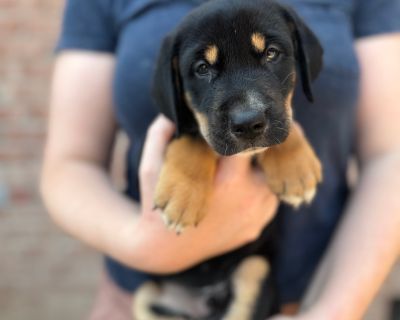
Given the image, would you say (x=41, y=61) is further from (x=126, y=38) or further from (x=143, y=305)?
(x=143, y=305)

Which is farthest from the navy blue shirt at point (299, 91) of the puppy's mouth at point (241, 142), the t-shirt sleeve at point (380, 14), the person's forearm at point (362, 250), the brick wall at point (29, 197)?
the brick wall at point (29, 197)

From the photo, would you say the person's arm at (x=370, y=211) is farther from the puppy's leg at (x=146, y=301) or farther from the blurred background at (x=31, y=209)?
the blurred background at (x=31, y=209)

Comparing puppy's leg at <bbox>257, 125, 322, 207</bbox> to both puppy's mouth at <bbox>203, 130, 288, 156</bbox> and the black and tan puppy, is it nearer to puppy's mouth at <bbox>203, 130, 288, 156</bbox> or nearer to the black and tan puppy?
the black and tan puppy

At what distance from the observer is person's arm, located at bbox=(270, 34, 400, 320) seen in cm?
155

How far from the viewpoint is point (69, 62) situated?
5.77 ft

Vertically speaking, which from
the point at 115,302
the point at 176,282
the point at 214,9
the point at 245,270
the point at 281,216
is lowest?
the point at 115,302

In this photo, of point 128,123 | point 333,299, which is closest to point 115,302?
point 128,123

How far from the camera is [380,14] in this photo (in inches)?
66.4

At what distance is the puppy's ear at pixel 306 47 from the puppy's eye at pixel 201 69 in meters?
0.28

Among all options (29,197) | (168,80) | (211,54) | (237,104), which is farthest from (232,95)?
(29,197)

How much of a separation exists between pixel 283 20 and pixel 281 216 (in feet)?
2.18

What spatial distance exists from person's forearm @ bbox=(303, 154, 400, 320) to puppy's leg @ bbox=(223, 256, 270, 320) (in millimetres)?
167

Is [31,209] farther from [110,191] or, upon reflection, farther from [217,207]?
[217,207]

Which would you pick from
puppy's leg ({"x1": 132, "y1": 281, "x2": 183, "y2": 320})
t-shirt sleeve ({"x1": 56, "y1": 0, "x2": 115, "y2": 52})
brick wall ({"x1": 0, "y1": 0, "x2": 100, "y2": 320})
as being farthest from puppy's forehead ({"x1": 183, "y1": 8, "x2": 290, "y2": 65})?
brick wall ({"x1": 0, "y1": 0, "x2": 100, "y2": 320})
